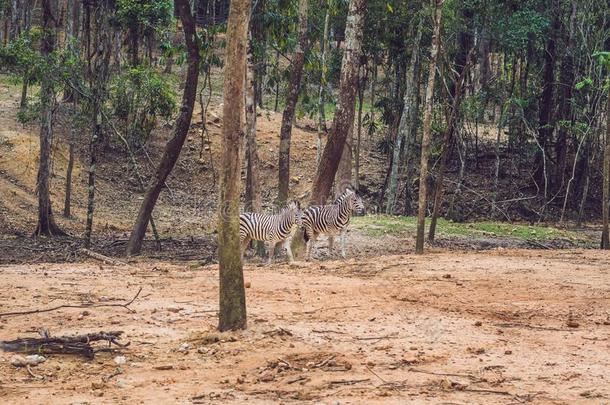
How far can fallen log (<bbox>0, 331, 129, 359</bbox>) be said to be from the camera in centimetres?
1082

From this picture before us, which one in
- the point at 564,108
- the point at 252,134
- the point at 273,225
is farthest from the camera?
the point at 564,108

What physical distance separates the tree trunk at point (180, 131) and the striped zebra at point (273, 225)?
2.86 meters

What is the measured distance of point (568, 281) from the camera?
1616 centimetres

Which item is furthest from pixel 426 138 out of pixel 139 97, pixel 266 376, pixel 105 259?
pixel 139 97

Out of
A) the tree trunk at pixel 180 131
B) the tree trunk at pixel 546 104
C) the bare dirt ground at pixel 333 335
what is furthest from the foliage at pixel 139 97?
the tree trunk at pixel 546 104

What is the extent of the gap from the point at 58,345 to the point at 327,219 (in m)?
10.00

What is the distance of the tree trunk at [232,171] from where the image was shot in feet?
37.4

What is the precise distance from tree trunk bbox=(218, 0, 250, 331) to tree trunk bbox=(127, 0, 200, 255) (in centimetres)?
1001

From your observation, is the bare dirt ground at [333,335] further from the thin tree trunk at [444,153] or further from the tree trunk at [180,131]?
the thin tree trunk at [444,153]

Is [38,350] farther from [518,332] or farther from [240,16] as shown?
[518,332]

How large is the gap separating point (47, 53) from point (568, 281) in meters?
14.8

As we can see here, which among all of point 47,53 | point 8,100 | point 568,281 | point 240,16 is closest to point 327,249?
point 568,281

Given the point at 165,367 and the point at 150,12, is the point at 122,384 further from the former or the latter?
the point at 150,12

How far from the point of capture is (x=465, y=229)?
26.8 m
